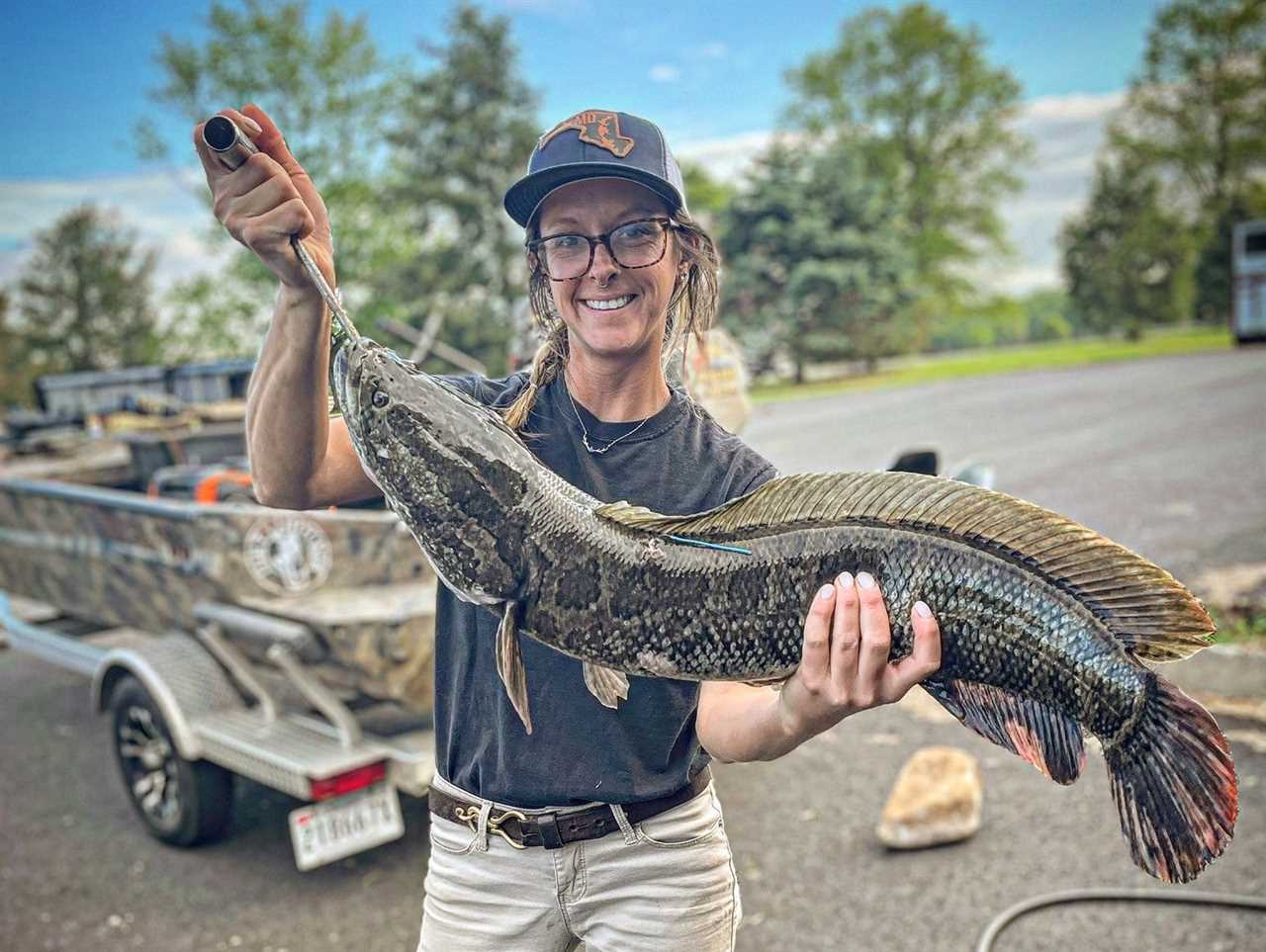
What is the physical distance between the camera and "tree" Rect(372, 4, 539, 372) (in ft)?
99.8

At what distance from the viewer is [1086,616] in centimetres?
162

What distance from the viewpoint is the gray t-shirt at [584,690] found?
2.10 metres

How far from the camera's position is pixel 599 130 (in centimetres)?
199

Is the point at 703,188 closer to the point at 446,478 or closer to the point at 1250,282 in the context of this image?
the point at 1250,282

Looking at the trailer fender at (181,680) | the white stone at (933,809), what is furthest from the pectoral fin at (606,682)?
the trailer fender at (181,680)

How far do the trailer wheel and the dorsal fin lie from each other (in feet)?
14.2

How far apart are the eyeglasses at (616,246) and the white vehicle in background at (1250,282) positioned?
42465 mm

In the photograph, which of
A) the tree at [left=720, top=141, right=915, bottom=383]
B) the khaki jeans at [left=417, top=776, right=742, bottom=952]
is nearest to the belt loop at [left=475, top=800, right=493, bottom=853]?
the khaki jeans at [left=417, top=776, right=742, bottom=952]

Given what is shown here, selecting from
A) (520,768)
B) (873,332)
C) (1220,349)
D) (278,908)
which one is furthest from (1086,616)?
(1220,349)

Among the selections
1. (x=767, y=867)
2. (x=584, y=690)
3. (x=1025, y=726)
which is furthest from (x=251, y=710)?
(x=1025, y=726)

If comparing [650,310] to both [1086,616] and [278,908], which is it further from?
[278,908]

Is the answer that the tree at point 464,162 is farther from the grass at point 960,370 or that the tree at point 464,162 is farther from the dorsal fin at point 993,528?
the dorsal fin at point 993,528

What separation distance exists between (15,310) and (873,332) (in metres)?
31.7

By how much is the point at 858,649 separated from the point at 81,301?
4414cm
